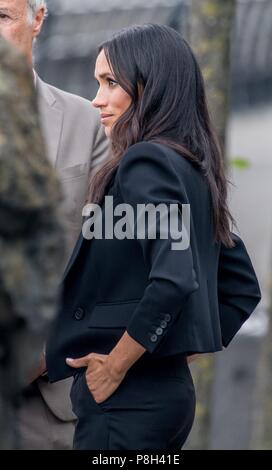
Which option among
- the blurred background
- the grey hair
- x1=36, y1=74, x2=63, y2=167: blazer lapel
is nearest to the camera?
x1=36, y1=74, x2=63, y2=167: blazer lapel

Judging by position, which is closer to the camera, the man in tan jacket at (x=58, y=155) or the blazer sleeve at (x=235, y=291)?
the blazer sleeve at (x=235, y=291)

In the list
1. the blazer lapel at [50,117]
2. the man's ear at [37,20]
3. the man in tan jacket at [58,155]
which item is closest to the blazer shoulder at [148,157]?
the man in tan jacket at [58,155]

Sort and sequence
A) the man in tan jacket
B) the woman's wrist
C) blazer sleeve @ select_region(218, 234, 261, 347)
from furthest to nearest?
1. the man in tan jacket
2. blazer sleeve @ select_region(218, 234, 261, 347)
3. the woman's wrist

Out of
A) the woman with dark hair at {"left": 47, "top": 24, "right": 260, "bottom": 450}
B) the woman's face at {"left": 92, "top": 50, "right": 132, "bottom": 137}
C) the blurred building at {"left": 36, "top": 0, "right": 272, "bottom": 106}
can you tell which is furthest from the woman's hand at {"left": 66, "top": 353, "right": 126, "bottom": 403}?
the blurred building at {"left": 36, "top": 0, "right": 272, "bottom": 106}

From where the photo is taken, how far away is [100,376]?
3.15m

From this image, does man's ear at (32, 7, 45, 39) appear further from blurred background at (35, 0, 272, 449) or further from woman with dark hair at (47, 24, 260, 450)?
blurred background at (35, 0, 272, 449)

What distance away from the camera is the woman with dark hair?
3.04m

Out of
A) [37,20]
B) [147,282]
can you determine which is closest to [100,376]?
[147,282]

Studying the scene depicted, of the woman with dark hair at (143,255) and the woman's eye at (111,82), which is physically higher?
the woman's eye at (111,82)

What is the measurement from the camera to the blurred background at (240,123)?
7.62 metres

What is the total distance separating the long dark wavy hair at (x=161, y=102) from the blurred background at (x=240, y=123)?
3.07 meters

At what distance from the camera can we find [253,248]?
9523 millimetres

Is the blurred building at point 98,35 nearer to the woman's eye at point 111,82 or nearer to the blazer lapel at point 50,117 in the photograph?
the blazer lapel at point 50,117

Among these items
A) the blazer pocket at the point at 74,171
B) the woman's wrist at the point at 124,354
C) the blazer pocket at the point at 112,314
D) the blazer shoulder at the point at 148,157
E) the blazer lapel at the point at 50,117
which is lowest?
the woman's wrist at the point at 124,354
